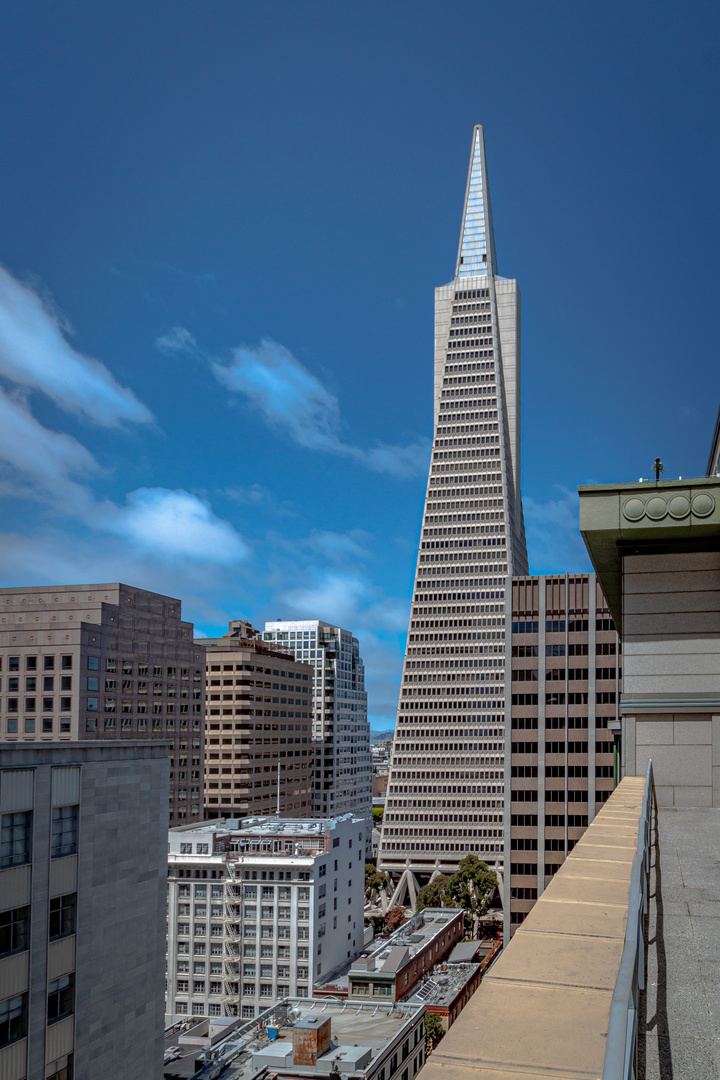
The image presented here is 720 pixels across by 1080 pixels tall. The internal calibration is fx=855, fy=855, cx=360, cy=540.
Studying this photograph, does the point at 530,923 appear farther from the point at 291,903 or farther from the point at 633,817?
the point at 291,903

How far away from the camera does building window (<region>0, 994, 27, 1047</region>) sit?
79.5ft

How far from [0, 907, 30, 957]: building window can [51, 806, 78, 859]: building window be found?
2.06 metres

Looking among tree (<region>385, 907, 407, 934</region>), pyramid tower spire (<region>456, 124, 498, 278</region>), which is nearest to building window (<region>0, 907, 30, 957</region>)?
tree (<region>385, 907, 407, 934</region>)

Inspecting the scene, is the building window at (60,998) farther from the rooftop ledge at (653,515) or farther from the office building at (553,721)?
the office building at (553,721)

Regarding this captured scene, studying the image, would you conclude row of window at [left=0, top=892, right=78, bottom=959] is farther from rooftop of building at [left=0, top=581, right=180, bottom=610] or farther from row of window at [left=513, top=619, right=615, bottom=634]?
rooftop of building at [left=0, top=581, right=180, bottom=610]

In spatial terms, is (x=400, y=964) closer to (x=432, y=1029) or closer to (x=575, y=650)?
(x=432, y=1029)

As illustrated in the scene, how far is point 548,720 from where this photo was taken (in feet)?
199

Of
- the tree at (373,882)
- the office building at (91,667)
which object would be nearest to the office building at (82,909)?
the office building at (91,667)

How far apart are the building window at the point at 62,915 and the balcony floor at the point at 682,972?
74.8 feet

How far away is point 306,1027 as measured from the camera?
4909cm

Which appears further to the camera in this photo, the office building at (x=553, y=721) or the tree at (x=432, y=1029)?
the office building at (x=553, y=721)

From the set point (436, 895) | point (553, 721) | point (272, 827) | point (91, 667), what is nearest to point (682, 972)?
point (553, 721)

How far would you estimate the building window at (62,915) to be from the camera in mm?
27250

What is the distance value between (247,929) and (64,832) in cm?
5313
